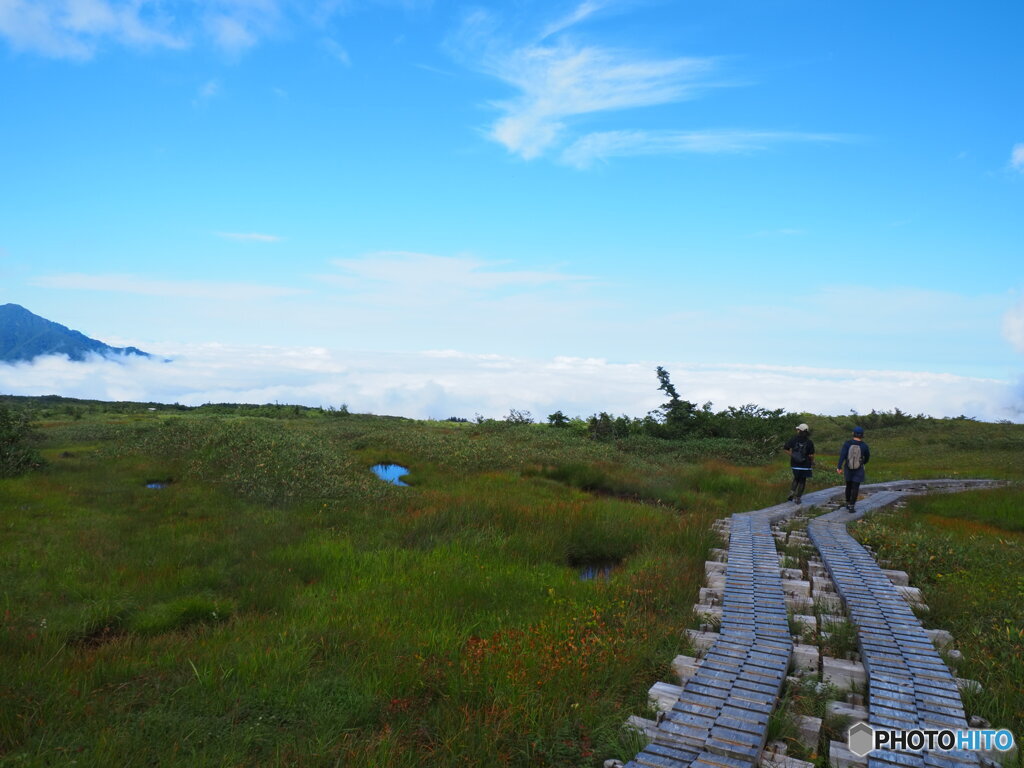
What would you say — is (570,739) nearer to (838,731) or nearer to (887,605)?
(838,731)

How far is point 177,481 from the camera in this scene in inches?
740

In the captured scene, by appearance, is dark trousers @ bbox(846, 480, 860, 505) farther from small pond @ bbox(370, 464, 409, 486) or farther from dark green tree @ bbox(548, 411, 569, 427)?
dark green tree @ bbox(548, 411, 569, 427)

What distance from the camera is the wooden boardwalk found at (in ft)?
15.7

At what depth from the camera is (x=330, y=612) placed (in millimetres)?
8406

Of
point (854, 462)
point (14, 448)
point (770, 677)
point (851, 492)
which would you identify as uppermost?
point (854, 462)

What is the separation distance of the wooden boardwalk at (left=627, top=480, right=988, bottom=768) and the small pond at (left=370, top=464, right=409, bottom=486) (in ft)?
47.4

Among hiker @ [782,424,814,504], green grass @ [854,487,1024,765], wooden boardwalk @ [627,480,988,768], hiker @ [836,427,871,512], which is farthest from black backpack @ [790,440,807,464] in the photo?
wooden boardwalk @ [627,480,988,768]

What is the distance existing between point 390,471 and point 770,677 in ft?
61.2

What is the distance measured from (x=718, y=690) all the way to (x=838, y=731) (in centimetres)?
107

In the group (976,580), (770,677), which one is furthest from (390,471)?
(770,677)

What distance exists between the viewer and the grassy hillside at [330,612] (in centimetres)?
532

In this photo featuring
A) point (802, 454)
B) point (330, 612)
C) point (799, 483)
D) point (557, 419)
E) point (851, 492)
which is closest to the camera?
point (330, 612)

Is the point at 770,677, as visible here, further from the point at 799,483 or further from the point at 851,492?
the point at 799,483

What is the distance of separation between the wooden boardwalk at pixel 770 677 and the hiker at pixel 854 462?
5.99m
